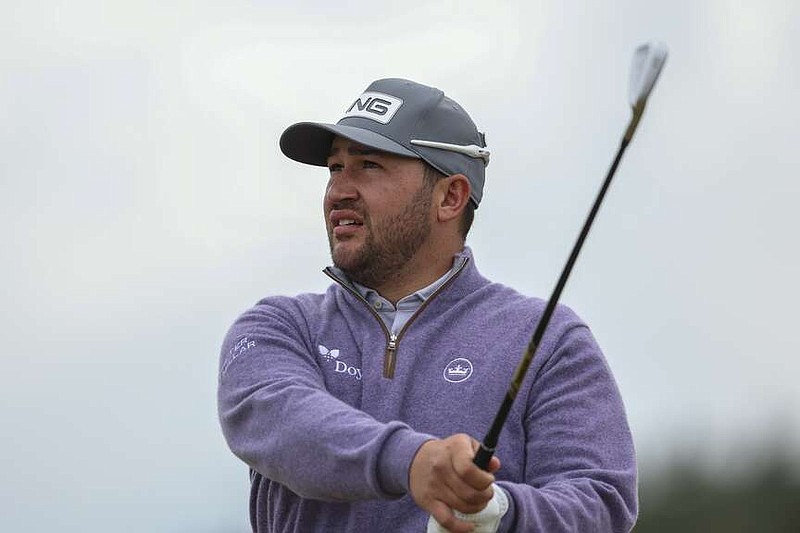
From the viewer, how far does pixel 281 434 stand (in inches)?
275

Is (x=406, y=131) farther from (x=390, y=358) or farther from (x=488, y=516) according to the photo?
(x=488, y=516)

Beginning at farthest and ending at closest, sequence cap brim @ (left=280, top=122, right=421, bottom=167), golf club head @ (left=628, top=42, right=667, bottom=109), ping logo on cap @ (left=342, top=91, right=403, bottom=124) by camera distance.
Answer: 1. ping logo on cap @ (left=342, top=91, right=403, bottom=124)
2. cap brim @ (left=280, top=122, right=421, bottom=167)
3. golf club head @ (left=628, top=42, right=667, bottom=109)

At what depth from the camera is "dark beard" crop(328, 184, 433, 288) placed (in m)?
7.71

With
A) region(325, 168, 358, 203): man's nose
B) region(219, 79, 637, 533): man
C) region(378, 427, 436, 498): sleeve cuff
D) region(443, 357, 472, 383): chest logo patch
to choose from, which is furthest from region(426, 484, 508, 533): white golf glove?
region(325, 168, 358, 203): man's nose

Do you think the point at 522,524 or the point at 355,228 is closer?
the point at 522,524

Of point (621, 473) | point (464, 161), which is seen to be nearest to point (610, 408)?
Result: point (621, 473)

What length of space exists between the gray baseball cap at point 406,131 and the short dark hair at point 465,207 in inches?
0.9

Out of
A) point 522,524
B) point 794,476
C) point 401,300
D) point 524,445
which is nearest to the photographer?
point 522,524

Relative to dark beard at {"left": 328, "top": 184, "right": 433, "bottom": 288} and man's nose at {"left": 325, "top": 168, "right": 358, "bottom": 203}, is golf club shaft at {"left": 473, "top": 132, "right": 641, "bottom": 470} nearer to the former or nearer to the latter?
dark beard at {"left": 328, "top": 184, "right": 433, "bottom": 288}

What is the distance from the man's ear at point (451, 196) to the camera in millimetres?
7898

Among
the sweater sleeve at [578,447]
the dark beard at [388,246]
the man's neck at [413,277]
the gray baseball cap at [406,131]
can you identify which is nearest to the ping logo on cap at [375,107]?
the gray baseball cap at [406,131]

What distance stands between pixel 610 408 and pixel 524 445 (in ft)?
1.06

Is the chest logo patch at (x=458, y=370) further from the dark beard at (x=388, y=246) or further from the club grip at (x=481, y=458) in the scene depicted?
the club grip at (x=481, y=458)

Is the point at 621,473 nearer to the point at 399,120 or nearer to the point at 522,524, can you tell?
the point at 522,524
